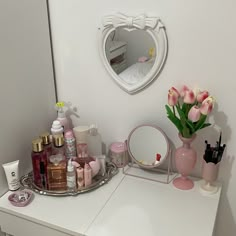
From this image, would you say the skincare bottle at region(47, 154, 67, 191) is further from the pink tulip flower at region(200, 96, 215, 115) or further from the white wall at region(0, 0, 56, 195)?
the pink tulip flower at region(200, 96, 215, 115)

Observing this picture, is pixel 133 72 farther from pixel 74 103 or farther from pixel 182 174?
pixel 182 174

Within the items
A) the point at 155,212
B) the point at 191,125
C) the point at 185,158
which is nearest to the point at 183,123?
the point at 191,125

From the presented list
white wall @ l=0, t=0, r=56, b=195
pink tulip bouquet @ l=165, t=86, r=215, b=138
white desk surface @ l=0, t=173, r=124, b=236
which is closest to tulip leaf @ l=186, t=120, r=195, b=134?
pink tulip bouquet @ l=165, t=86, r=215, b=138

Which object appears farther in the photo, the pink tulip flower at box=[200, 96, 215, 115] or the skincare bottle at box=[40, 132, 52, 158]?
the skincare bottle at box=[40, 132, 52, 158]

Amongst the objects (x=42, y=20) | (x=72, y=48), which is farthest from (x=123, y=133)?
(x=42, y=20)

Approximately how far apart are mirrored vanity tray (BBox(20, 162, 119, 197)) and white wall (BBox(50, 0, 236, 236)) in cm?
13

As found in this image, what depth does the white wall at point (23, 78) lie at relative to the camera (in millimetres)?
987

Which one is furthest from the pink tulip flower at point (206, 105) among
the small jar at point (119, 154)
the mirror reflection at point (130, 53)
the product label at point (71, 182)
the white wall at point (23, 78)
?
the white wall at point (23, 78)

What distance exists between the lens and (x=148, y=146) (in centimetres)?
112

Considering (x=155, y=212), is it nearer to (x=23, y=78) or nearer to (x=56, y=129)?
(x=56, y=129)

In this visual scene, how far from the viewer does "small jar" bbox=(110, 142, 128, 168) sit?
1179 mm

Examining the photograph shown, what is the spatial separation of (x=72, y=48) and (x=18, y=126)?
35 cm

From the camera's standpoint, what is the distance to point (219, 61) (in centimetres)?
97

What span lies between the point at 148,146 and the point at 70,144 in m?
0.29
